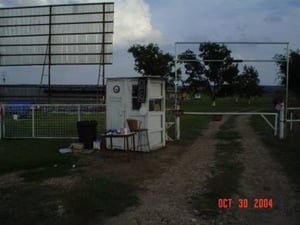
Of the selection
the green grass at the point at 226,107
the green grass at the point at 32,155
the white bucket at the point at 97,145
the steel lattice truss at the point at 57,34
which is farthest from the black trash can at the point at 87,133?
the green grass at the point at 226,107

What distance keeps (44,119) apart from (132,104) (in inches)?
285

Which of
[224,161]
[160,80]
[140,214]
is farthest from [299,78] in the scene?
[140,214]

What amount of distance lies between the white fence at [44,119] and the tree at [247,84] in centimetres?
4970

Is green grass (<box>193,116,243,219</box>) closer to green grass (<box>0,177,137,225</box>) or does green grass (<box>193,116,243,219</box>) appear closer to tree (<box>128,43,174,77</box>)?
green grass (<box>0,177,137,225</box>)

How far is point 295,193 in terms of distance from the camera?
800cm

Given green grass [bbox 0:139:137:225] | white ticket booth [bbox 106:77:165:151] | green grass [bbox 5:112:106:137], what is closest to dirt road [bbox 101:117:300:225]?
green grass [bbox 0:139:137:225]

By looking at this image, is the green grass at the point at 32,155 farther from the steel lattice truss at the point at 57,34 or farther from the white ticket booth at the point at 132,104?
the steel lattice truss at the point at 57,34

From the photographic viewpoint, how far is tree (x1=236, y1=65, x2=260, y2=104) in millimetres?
69062

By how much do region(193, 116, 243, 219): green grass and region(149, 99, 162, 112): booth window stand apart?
2.13m

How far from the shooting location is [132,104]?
1342 centimetres

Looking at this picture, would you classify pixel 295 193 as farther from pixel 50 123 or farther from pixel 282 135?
pixel 50 123

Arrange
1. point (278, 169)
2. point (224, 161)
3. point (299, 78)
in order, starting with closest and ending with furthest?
1. point (278, 169)
2. point (224, 161)
3. point (299, 78)

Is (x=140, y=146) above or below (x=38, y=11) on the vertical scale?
below

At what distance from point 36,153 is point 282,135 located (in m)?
8.52
